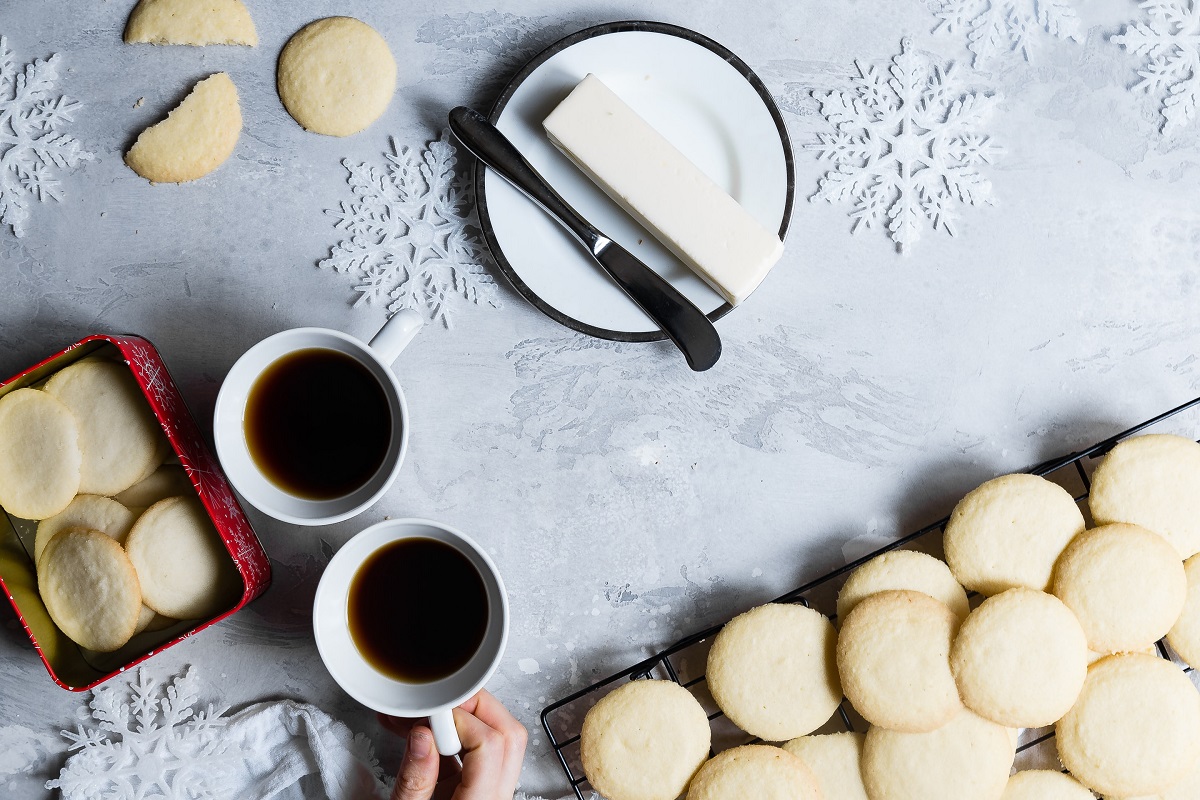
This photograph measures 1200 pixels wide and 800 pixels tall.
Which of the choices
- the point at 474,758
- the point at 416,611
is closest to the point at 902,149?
the point at 416,611

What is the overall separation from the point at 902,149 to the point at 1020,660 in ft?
2.40

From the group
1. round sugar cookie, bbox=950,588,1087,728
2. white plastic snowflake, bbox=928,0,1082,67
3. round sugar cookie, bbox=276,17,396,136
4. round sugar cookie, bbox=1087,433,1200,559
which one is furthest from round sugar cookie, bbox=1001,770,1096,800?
round sugar cookie, bbox=276,17,396,136

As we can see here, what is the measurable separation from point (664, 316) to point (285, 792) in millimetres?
911

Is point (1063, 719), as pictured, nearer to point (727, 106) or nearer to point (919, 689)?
point (919, 689)

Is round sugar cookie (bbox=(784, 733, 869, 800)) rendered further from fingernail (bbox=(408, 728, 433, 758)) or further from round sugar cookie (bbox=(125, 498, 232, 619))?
round sugar cookie (bbox=(125, 498, 232, 619))

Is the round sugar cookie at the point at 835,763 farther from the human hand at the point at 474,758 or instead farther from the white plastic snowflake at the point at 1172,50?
the white plastic snowflake at the point at 1172,50

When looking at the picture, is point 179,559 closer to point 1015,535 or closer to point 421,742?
point 421,742

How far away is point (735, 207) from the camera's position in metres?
1.11

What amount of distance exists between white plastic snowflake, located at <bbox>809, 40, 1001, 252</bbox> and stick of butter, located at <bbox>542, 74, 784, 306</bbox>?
7.8 inches

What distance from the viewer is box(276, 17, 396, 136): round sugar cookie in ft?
3.89

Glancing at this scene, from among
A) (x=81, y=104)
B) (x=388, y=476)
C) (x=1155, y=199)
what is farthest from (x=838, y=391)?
(x=81, y=104)

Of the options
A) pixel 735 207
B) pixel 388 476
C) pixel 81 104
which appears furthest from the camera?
pixel 81 104

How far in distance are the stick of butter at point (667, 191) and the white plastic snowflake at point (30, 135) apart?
0.74 m

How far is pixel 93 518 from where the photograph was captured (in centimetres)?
112
